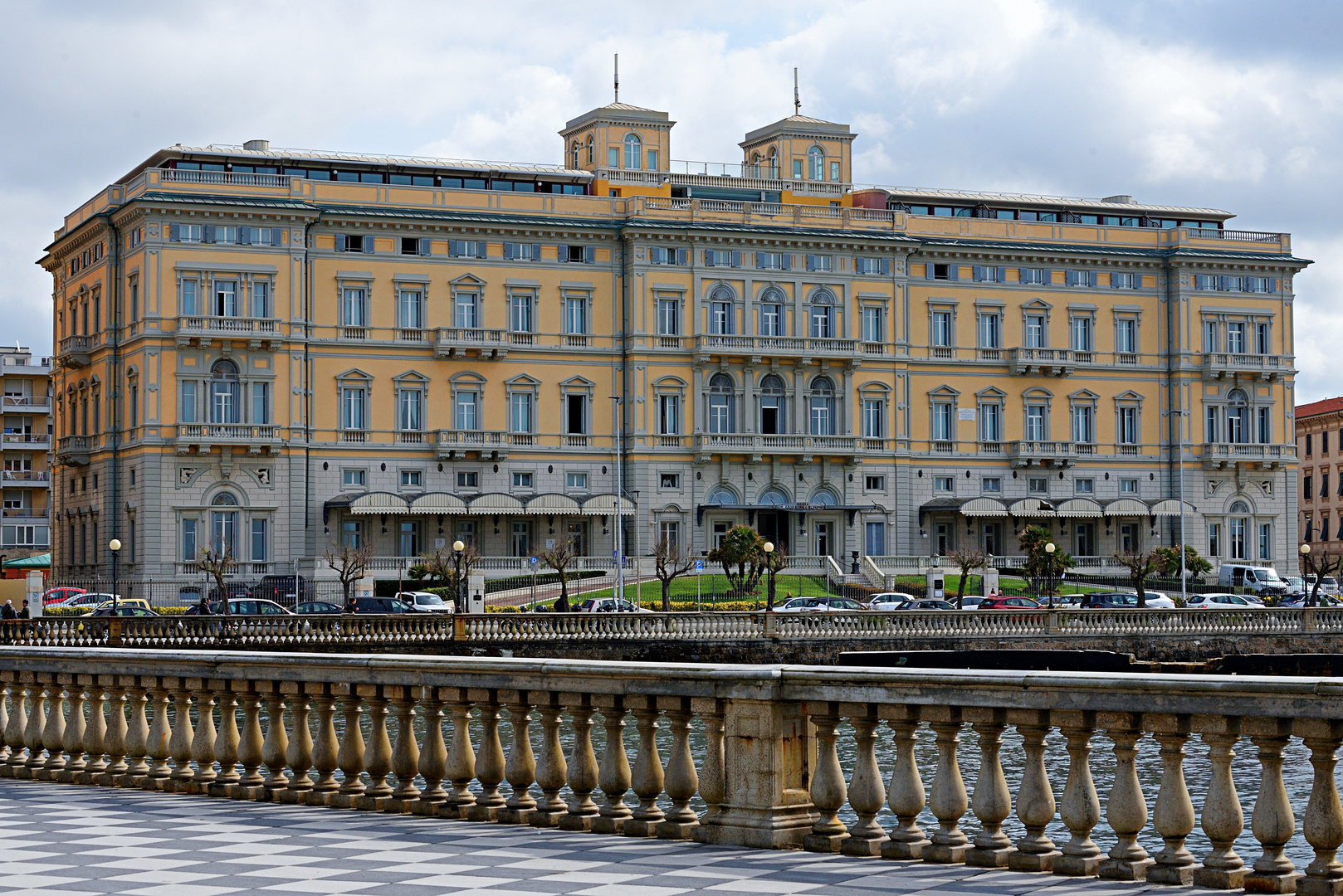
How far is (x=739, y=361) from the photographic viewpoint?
84.5 metres

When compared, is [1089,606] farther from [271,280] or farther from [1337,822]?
[1337,822]

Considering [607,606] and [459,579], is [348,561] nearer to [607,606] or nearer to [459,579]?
[459,579]

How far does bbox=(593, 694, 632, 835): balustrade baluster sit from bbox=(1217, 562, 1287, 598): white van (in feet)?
249

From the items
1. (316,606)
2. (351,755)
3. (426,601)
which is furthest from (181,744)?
(316,606)

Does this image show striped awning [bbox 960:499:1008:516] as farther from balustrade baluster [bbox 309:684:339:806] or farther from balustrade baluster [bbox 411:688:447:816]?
balustrade baluster [bbox 411:688:447:816]

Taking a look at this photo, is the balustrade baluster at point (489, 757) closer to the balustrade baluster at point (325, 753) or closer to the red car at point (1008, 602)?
the balustrade baluster at point (325, 753)

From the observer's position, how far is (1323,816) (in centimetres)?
955

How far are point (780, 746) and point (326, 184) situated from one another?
70.9 metres

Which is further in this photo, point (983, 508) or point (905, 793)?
point (983, 508)

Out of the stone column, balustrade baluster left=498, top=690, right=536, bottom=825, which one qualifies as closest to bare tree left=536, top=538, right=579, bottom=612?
balustrade baluster left=498, top=690, right=536, bottom=825

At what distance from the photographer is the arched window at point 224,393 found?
254 feet

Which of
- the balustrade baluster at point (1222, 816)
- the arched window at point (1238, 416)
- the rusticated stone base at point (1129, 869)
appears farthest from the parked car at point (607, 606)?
the balustrade baluster at point (1222, 816)

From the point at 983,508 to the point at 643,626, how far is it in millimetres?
34822

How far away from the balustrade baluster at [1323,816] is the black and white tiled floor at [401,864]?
0.96m
